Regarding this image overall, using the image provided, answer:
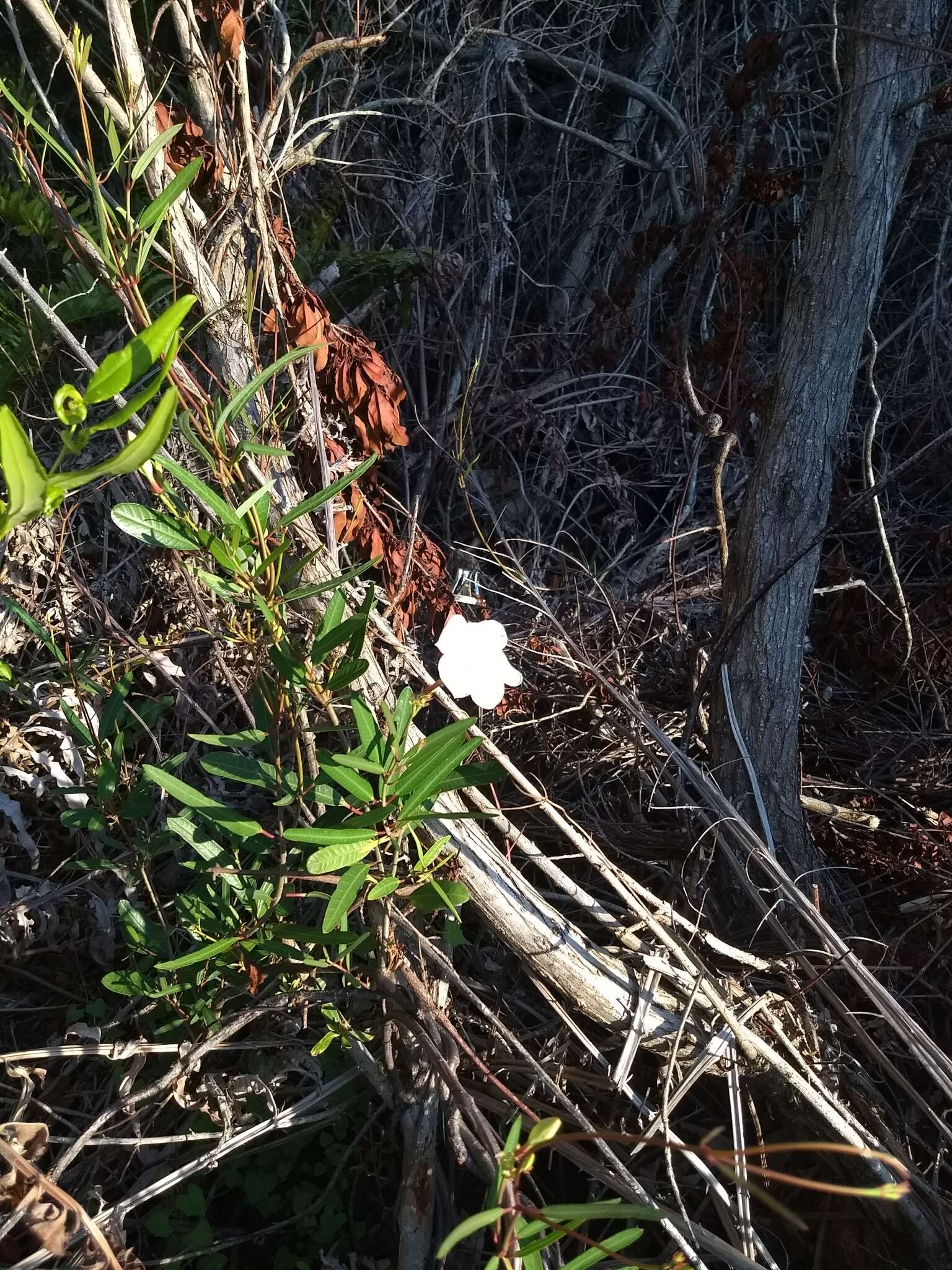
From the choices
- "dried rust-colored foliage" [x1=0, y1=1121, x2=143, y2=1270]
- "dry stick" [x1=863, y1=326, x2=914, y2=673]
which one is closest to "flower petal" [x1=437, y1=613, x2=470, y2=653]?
"dried rust-colored foliage" [x1=0, y1=1121, x2=143, y2=1270]

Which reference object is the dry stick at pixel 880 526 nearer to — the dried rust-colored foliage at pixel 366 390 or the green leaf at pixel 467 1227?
the dried rust-colored foliage at pixel 366 390

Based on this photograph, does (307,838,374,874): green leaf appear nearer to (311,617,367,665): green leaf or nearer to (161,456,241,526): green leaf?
(311,617,367,665): green leaf

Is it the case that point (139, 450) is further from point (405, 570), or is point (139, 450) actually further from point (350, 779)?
point (405, 570)

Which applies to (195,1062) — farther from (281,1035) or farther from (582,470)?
(582,470)

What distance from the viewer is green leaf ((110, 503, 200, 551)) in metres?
1.07

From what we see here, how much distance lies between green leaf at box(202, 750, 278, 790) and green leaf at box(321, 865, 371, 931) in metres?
0.20

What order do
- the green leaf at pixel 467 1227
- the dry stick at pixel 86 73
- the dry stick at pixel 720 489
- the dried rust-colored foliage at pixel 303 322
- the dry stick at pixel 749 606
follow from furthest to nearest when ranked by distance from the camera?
the dry stick at pixel 720 489 → the dry stick at pixel 749 606 → the dried rust-colored foliage at pixel 303 322 → the dry stick at pixel 86 73 → the green leaf at pixel 467 1227

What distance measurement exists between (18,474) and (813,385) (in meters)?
1.79

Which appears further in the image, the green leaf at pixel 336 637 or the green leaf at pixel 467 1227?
the green leaf at pixel 336 637

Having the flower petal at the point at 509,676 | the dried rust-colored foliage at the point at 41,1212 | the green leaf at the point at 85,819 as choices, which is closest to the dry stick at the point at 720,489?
the flower petal at the point at 509,676

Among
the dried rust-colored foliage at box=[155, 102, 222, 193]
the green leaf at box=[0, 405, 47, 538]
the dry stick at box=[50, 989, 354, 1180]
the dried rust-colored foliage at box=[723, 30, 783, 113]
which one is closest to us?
the green leaf at box=[0, 405, 47, 538]

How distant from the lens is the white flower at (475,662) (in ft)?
4.46

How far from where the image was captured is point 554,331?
10.2ft

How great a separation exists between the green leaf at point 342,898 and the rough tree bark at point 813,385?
3.27 ft
